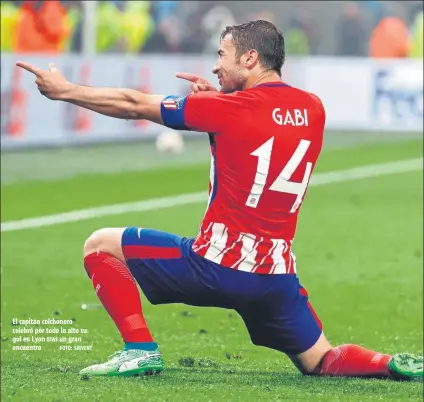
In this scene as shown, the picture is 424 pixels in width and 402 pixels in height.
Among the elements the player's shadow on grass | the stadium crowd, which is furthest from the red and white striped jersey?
the stadium crowd

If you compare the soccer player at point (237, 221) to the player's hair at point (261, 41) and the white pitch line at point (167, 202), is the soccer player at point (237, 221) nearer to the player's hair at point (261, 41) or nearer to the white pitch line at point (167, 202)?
the player's hair at point (261, 41)

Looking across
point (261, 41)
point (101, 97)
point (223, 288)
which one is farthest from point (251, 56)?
point (223, 288)

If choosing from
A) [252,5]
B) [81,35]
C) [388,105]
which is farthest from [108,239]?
[252,5]

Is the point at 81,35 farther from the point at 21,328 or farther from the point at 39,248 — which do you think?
the point at 21,328

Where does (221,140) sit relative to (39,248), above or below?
above

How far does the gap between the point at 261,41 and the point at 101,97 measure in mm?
820

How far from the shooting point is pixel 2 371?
720 centimetres

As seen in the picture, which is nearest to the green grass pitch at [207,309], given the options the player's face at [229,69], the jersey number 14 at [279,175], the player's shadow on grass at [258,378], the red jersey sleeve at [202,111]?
the player's shadow on grass at [258,378]

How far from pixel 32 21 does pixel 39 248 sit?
9652 millimetres

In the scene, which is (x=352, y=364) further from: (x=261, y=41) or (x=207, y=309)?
(x=207, y=309)

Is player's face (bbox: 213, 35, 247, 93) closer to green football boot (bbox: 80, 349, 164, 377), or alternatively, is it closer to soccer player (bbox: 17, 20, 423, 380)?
soccer player (bbox: 17, 20, 423, 380)

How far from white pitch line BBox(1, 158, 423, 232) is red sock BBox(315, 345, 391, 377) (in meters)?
7.18

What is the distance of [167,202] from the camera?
16.2 m

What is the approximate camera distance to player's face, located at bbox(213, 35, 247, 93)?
6.85m
